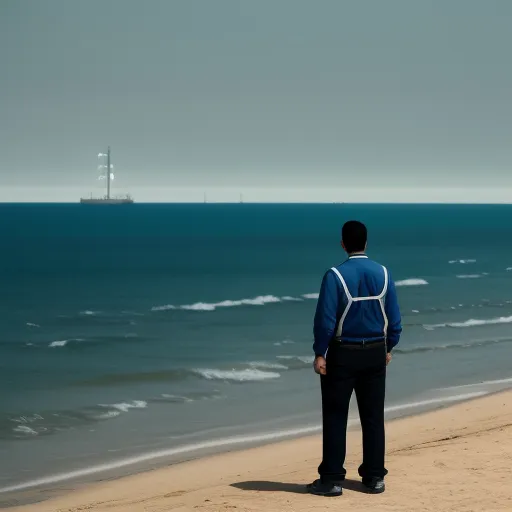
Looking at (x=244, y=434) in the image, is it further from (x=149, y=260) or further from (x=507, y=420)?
(x=149, y=260)

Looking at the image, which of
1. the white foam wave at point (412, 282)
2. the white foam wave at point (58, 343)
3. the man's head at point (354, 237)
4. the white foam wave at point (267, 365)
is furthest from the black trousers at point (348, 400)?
the white foam wave at point (412, 282)

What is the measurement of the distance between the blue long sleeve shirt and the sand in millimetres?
1338

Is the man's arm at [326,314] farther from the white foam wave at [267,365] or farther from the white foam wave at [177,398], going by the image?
the white foam wave at [267,365]

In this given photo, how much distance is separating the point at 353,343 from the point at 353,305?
0.29 m

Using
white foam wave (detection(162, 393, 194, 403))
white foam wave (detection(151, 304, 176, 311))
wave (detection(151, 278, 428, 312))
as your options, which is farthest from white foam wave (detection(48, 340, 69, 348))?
white foam wave (detection(151, 304, 176, 311))

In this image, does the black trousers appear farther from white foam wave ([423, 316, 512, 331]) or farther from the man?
white foam wave ([423, 316, 512, 331])

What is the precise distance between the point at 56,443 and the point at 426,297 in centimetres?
2707

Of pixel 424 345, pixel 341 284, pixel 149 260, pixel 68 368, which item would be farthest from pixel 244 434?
pixel 149 260

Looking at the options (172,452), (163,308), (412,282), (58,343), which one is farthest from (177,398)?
(412,282)

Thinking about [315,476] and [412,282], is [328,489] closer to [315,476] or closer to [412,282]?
[315,476]

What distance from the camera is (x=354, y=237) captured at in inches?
301

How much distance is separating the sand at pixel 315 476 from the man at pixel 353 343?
411mm

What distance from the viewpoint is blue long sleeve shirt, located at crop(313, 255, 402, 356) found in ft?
24.3

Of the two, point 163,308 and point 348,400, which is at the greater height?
point 348,400
